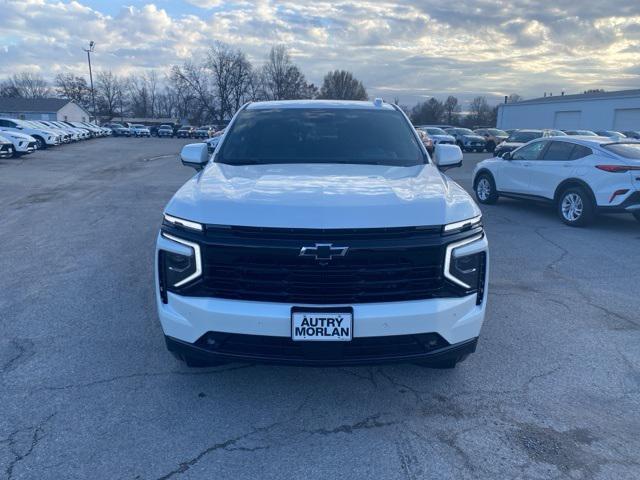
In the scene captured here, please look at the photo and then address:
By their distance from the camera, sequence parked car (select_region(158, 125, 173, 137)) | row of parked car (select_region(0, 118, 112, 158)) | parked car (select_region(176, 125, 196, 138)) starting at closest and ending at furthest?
row of parked car (select_region(0, 118, 112, 158)) → parked car (select_region(176, 125, 196, 138)) → parked car (select_region(158, 125, 173, 137))

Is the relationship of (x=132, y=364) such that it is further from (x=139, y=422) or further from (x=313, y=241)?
(x=313, y=241)

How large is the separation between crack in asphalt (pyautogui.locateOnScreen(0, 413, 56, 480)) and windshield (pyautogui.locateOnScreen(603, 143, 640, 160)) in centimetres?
936

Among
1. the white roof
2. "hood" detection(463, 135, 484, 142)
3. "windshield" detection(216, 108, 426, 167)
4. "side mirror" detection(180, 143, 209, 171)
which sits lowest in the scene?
"hood" detection(463, 135, 484, 142)

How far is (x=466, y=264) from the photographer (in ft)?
10.5

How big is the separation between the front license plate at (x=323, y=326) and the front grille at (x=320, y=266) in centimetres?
10

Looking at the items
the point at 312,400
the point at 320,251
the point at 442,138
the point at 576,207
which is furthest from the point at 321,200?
the point at 442,138

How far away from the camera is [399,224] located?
305cm

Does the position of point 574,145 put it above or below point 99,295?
above

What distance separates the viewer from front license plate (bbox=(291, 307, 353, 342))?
2.97 meters

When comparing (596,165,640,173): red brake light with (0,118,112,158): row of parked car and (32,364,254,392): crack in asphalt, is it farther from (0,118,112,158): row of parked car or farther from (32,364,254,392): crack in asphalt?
(0,118,112,158): row of parked car

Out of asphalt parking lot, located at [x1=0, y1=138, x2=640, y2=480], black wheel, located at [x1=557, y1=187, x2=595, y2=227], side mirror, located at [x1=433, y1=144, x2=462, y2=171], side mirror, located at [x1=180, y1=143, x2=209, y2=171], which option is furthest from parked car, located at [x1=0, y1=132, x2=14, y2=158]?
side mirror, located at [x1=433, y1=144, x2=462, y2=171]

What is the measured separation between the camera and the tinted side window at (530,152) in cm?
1076

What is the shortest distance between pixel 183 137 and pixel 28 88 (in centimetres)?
8218

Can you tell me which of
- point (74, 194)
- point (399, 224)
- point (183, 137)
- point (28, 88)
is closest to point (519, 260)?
point (399, 224)
